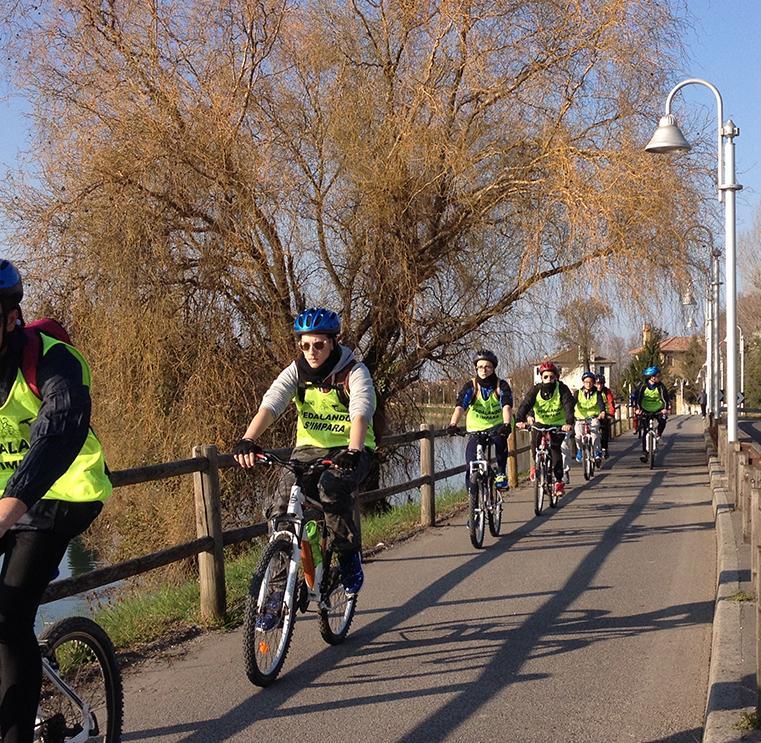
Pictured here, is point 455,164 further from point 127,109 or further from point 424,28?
point 127,109

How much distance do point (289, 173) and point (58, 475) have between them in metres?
11.7

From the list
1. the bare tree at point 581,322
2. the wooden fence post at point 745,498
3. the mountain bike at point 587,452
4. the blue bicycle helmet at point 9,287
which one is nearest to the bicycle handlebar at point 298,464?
the blue bicycle helmet at point 9,287

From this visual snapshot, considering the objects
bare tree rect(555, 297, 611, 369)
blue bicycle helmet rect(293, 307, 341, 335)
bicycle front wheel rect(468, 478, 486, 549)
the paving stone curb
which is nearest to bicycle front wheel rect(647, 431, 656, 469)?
bare tree rect(555, 297, 611, 369)

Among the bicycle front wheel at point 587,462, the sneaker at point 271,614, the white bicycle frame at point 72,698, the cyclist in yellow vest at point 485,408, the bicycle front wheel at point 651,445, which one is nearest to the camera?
the white bicycle frame at point 72,698

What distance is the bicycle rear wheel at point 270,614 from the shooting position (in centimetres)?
515

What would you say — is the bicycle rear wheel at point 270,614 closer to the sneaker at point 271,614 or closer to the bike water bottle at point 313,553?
the sneaker at point 271,614

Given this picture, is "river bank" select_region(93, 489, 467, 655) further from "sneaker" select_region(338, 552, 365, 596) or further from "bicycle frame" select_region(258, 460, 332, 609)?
"bicycle frame" select_region(258, 460, 332, 609)

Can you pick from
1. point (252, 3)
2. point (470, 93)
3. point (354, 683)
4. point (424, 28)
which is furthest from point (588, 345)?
point (354, 683)

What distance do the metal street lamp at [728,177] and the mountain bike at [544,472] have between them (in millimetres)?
3621

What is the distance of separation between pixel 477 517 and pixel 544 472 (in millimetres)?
3591

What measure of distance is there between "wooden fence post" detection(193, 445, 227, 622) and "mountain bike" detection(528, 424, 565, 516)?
259 inches

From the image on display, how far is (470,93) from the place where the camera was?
14.9m

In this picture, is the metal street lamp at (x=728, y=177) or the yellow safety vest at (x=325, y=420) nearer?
the yellow safety vest at (x=325, y=420)

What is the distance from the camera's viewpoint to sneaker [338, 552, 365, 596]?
6.07 meters
